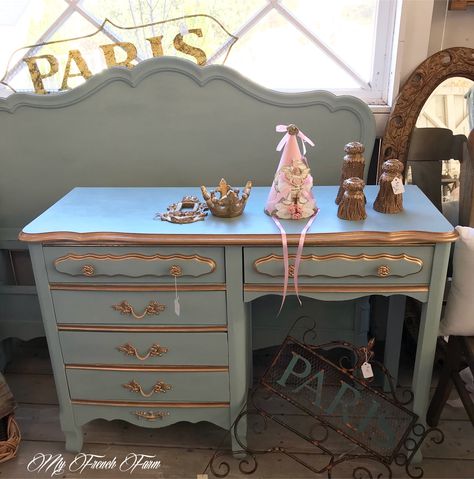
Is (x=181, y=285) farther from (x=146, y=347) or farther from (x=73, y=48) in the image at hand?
(x=73, y=48)

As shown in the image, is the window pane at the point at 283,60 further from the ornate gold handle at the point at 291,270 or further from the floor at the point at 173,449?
the floor at the point at 173,449

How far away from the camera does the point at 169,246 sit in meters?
1.32

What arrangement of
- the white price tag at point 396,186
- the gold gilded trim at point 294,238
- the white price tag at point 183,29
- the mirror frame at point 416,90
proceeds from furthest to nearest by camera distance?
1. the white price tag at point 183,29
2. the mirror frame at point 416,90
3. the white price tag at point 396,186
4. the gold gilded trim at point 294,238

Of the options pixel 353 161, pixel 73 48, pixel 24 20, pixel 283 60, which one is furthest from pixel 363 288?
pixel 24 20

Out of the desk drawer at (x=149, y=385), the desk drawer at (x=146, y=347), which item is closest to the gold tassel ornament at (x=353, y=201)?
the desk drawer at (x=146, y=347)

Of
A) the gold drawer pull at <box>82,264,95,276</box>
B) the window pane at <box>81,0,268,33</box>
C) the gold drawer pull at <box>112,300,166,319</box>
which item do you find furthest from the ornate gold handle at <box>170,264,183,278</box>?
the window pane at <box>81,0,268,33</box>

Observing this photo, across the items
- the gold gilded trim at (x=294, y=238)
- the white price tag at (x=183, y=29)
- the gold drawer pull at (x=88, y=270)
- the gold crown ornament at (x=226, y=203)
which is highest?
the white price tag at (x=183, y=29)

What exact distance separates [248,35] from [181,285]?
1074 mm

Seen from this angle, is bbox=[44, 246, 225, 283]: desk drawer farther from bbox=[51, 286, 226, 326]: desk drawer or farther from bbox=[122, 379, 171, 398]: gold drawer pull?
bbox=[122, 379, 171, 398]: gold drawer pull

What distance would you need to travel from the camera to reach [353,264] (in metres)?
1.29

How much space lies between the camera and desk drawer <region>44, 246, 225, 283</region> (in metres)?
1.32

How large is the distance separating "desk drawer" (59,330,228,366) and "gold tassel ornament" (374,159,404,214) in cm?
61

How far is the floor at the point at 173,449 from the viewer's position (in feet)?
5.11

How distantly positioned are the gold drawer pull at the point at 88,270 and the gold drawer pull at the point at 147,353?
0.26 m
